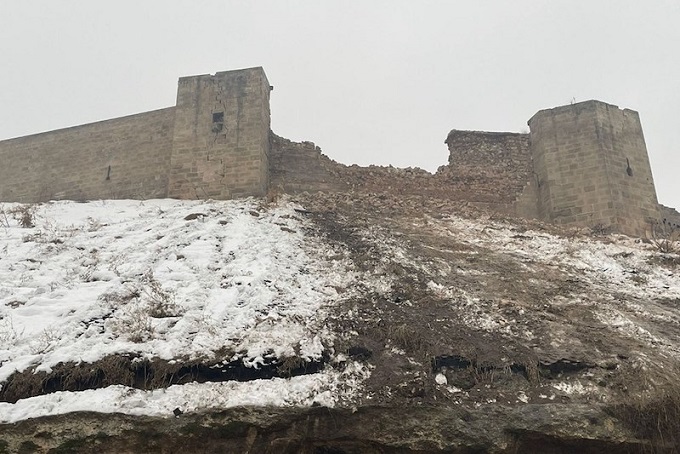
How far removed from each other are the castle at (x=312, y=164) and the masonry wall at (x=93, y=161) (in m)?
0.03

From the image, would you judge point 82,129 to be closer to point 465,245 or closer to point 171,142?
point 171,142

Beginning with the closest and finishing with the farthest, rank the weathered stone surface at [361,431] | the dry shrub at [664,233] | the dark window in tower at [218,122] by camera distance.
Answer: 1. the weathered stone surface at [361,431]
2. the dry shrub at [664,233]
3. the dark window in tower at [218,122]

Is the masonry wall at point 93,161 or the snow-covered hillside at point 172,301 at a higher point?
the masonry wall at point 93,161

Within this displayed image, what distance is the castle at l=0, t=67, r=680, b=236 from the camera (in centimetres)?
1347

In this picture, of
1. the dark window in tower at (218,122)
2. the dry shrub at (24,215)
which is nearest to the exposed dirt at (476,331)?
the dark window in tower at (218,122)

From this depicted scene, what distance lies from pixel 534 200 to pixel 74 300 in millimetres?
10418

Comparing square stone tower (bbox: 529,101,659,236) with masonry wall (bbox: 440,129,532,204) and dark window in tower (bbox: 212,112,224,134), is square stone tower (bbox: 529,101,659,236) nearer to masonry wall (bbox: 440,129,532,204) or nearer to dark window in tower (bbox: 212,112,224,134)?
masonry wall (bbox: 440,129,532,204)

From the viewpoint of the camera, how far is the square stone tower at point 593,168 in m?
13.5

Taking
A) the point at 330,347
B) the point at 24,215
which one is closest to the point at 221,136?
the point at 24,215

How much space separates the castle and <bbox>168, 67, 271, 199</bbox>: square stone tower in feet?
0.08

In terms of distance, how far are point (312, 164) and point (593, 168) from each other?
6270 millimetres

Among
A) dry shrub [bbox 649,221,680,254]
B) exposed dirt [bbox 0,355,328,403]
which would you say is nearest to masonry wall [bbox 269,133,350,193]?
dry shrub [bbox 649,221,680,254]

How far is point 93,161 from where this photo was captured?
14.9m

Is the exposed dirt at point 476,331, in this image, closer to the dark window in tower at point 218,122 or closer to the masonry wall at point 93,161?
the dark window in tower at point 218,122
